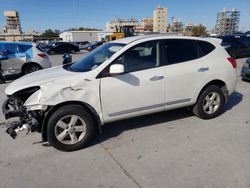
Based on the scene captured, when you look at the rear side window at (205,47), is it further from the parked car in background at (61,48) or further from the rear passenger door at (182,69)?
the parked car in background at (61,48)

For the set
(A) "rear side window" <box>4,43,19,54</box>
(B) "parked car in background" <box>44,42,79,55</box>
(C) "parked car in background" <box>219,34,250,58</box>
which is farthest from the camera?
(B) "parked car in background" <box>44,42,79,55</box>

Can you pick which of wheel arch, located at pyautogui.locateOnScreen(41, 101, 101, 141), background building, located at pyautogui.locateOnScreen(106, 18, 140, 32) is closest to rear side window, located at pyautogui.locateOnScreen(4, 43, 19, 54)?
wheel arch, located at pyautogui.locateOnScreen(41, 101, 101, 141)

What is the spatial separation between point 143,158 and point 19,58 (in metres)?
7.92

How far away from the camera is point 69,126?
11.7 feet

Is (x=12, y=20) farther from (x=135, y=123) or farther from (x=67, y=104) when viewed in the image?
(x=67, y=104)

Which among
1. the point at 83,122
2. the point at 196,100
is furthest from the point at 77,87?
the point at 196,100

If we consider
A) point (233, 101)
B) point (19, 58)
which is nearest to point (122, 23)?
point (19, 58)

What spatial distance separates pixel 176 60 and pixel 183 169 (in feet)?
6.51

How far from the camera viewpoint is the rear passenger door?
4.15m

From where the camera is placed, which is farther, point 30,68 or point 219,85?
point 30,68

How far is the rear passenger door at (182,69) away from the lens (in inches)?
163

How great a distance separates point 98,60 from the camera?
13.2 feet

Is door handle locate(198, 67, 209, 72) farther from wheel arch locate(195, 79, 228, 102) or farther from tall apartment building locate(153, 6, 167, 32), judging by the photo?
tall apartment building locate(153, 6, 167, 32)

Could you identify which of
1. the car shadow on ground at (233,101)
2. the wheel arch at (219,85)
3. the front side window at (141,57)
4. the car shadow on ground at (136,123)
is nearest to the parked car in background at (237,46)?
the car shadow on ground at (233,101)
